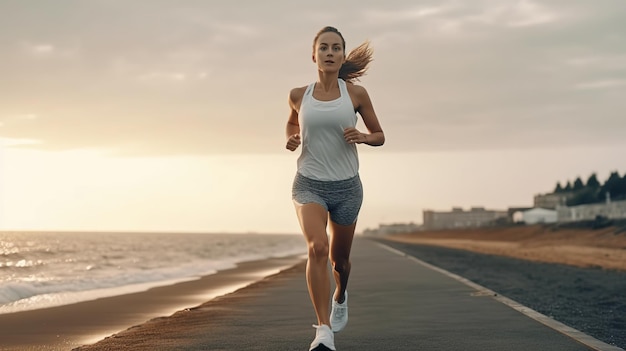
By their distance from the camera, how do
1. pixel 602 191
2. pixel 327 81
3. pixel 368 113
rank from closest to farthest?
1. pixel 327 81
2. pixel 368 113
3. pixel 602 191

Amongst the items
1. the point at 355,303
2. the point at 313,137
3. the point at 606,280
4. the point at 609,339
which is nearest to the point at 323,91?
the point at 313,137

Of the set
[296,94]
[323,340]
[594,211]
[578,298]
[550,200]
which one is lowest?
[578,298]

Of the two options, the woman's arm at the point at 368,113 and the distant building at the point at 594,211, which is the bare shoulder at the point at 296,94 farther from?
the distant building at the point at 594,211

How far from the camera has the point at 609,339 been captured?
7.73 m

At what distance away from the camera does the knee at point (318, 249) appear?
579cm

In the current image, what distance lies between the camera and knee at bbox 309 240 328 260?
5793mm

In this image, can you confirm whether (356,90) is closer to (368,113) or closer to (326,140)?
(368,113)

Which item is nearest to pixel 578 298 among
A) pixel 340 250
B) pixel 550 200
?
pixel 340 250

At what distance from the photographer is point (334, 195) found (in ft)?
19.5

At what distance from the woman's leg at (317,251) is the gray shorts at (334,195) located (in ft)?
0.27

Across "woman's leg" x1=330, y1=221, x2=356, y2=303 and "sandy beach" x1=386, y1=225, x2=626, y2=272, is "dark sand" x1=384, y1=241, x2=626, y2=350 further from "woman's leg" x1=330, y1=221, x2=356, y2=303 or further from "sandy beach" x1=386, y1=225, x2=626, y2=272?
"sandy beach" x1=386, y1=225, x2=626, y2=272

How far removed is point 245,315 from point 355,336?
244cm

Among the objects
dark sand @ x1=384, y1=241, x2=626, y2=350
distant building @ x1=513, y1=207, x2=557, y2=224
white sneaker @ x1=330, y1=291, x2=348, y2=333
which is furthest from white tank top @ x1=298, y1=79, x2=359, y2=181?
distant building @ x1=513, y1=207, x2=557, y2=224

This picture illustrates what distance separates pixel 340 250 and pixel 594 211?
253 feet
